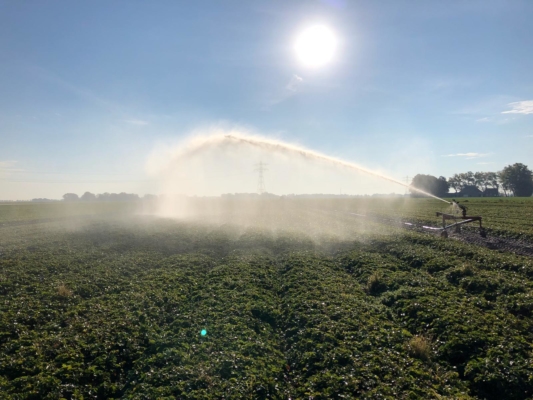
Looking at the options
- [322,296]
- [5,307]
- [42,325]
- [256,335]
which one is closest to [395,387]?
[256,335]

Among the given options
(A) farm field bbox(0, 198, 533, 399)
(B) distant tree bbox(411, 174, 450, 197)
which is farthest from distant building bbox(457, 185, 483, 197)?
(A) farm field bbox(0, 198, 533, 399)

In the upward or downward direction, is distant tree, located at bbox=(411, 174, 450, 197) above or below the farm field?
above

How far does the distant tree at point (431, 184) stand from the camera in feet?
486

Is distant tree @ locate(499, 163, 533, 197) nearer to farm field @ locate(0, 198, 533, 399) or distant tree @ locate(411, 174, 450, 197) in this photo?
distant tree @ locate(411, 174, 450, 197)

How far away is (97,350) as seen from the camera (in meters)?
12.5

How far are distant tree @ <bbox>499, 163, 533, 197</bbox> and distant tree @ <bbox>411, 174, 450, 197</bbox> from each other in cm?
2819

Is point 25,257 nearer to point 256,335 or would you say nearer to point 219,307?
point 219,307

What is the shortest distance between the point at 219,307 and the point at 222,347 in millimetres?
4284

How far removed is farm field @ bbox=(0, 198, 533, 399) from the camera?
10469 millimetres

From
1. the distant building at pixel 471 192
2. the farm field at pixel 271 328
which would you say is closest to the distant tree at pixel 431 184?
the distant building at pixel 471 192

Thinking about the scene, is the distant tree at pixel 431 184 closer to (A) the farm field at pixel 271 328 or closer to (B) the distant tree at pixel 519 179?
(B) the distant tree at pixel 519 179

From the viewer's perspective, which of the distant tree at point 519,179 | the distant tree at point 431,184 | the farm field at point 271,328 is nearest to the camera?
the farm field at point 271,328

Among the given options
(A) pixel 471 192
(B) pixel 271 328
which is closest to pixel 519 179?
(A) pixel 471 192

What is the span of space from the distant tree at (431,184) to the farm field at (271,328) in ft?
426
